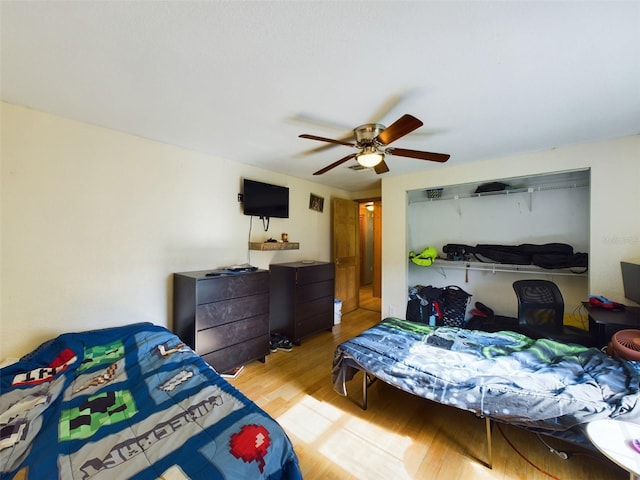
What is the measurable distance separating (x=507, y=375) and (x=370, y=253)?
543 cm

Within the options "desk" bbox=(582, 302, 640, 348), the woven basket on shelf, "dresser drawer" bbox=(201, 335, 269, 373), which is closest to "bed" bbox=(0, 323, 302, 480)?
"dresser drawer" bbox=(201, 335, 269, 373)

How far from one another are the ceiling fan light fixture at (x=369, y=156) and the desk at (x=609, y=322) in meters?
2.14

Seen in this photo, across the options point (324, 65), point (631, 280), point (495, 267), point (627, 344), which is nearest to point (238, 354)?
point (324, 65)

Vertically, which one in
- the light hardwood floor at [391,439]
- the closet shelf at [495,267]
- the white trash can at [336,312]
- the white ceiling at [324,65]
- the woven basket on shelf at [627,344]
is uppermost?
the white ceiling at [324,65]

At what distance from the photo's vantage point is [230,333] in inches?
97.9

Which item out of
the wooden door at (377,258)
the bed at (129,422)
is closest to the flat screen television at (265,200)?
the bed at (129,422)

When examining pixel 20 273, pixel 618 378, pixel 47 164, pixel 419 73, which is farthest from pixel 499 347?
pixel 47 164

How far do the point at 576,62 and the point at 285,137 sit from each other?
1.98m

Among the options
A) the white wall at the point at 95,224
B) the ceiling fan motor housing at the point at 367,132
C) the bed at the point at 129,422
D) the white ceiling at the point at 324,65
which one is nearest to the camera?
the bed at the point at 129,422

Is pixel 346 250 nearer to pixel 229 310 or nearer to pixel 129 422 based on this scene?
pixel 229 310

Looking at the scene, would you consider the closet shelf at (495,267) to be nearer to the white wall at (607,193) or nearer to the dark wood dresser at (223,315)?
the white wall at (607,193)

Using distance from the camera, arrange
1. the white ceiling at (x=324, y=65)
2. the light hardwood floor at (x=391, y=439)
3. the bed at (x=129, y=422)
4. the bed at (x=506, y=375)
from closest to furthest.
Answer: the bed at (x=129, y=422) → the white ceiling at (x=324, y=65) → the bed at (x=506, y=375) → the light hardwood floor at (x=391, y=439)

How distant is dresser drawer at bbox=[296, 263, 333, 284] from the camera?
3.28 metres

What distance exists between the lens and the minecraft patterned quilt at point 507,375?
1.35 m
